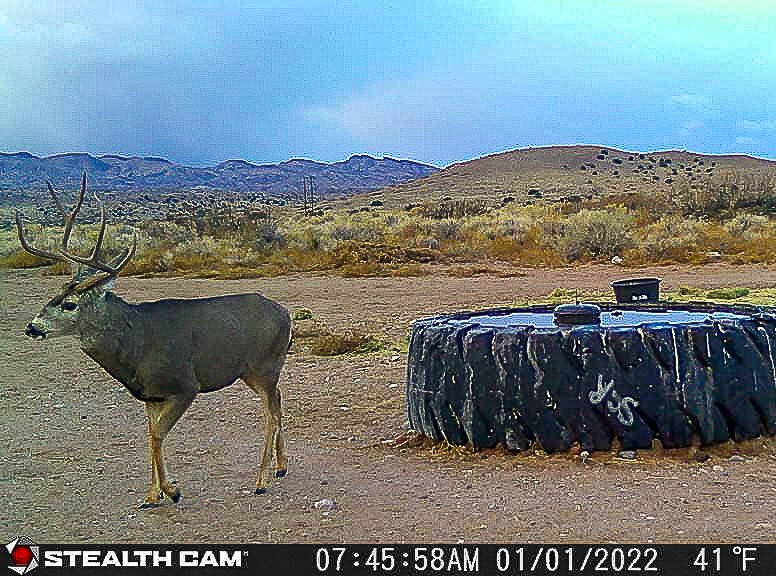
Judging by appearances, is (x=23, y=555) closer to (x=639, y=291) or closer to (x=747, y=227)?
(x=639, y=291)

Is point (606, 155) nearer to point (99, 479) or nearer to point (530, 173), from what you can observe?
point (530, 173)

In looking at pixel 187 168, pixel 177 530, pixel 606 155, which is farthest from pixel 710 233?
pixel 187 168

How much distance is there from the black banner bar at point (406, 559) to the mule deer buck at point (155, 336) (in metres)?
1.10

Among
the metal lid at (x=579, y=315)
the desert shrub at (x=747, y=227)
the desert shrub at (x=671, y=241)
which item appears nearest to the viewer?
the metal lid at (x=579, y=315)

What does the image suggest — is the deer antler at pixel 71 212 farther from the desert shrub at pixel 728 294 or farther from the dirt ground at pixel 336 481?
the desert shrub at pixel 728 294

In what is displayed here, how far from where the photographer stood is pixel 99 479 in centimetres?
712

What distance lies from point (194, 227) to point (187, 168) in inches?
5806

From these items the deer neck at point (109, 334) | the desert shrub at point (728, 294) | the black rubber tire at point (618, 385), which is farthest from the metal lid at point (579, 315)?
the desert shrub at point (728, 294)

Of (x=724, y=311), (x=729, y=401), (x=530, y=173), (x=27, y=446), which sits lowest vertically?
(x=27, y=446)

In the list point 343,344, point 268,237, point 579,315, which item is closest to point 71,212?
point 579,315

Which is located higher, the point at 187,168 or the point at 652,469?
the point at 187,168

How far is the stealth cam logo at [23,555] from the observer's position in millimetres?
5074

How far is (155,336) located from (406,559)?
2.42 m

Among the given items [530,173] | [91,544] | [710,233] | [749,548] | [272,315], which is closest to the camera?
[749,548]
